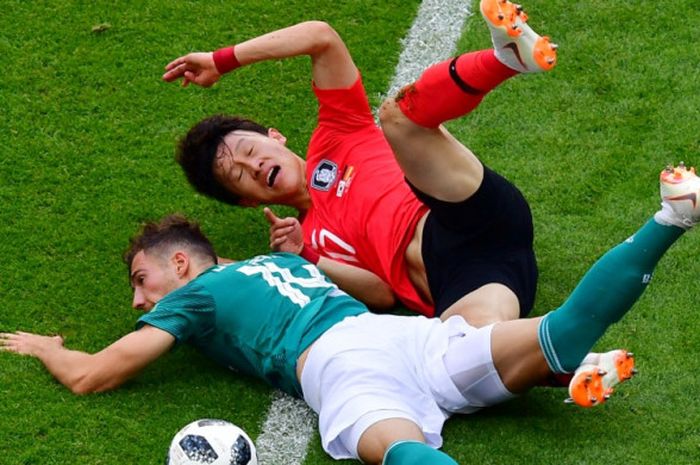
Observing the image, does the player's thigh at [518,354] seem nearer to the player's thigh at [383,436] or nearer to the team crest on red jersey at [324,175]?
the player's thigh at [383,436]

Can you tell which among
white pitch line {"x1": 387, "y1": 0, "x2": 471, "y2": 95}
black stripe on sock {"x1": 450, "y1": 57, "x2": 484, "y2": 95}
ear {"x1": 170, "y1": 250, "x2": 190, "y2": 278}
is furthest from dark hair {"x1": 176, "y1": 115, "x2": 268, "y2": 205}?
black stripe on sock {"x1": 450, "y1": 57, "x2": 484, "y2": 95}

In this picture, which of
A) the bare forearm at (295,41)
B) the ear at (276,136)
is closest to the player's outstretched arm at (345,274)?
the ear at (276,136)

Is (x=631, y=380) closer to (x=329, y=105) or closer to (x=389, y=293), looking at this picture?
(x=389, y=293)

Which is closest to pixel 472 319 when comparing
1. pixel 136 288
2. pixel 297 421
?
pixel 297 421

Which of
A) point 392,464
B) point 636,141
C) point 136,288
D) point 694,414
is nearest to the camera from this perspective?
point 392,464

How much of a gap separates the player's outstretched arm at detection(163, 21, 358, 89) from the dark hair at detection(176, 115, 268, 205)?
1.01 ft

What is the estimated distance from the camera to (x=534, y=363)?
16.1 ft

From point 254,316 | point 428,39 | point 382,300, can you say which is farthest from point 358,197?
point 428,39

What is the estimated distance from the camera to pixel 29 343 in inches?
218

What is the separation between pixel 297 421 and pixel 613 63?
10.0 feet

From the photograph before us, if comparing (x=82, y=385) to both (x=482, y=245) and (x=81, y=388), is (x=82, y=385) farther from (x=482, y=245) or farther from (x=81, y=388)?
(x=482, y=245)

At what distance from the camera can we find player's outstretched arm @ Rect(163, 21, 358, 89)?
6.04 metres

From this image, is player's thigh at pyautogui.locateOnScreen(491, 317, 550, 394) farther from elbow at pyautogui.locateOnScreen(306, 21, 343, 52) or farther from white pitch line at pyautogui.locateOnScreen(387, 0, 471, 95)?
white pitch line at pyautogui.locateOnScreen(387, 0, 471, 95)

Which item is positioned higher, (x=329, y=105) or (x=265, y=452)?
(x=329, y=105)
